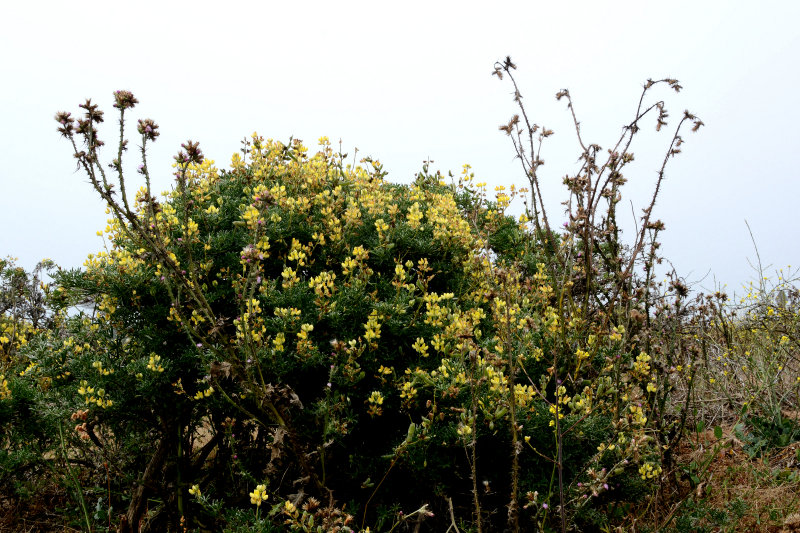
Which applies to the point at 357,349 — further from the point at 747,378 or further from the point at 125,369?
the point at 747,378

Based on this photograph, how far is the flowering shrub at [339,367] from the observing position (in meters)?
2.84

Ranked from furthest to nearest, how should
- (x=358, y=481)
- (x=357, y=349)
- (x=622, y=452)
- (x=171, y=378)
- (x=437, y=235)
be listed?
(x=437, y=235) < (x=171, y=378) < (x=358, y=481) < (x=357, y=349) < (x=622, y=452)

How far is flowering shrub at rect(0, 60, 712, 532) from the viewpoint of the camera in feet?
9.31

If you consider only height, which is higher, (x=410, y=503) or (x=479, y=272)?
(x=479, y=272)

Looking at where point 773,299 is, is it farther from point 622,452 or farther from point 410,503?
point 410,503

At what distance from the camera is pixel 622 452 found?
2.79 metres

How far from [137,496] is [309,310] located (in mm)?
1645

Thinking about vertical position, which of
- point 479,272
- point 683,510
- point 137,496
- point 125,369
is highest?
point 479,272

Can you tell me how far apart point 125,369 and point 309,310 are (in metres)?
1.21

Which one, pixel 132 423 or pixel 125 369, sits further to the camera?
pixel 132 423

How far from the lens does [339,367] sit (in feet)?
10.2

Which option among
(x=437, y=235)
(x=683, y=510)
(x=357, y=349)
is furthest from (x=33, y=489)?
(x=683, y=510)

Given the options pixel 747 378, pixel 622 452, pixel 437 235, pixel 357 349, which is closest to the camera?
pixel 622 452

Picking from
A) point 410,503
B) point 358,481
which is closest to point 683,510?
point 410,503
